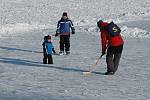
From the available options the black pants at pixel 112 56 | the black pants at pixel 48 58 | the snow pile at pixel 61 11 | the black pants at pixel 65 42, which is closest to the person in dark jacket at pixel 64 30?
the black pants at pixel 65 42

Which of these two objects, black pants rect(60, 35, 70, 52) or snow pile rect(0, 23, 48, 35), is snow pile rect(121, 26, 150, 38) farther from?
snow pile rect(0, 23, 48, 35)

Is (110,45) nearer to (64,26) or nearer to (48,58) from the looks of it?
(48,58)

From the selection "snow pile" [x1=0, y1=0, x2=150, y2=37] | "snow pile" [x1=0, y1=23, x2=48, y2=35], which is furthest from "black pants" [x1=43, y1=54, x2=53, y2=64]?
"snow pile" [x1=0, y1=23, x2=48, y2=35]

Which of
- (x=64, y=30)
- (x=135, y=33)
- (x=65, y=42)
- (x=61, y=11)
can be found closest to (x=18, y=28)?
(x=135, y=33)

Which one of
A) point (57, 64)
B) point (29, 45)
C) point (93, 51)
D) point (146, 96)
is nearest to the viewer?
point (146, 96)

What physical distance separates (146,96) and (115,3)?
136 ft

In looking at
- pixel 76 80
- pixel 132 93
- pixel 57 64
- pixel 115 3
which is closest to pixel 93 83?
pixel 76 80

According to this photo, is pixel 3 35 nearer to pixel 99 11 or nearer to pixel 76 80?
pixel 76 80

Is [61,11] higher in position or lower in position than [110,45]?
lower

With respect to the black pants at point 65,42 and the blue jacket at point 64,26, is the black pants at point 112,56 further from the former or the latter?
the black pants at point 65,42

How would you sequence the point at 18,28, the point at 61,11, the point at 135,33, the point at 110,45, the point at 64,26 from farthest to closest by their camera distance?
the point at 61,11 < the point at 18,28 < the point at 135,33 < the point at 64,26 < the point at 110,45

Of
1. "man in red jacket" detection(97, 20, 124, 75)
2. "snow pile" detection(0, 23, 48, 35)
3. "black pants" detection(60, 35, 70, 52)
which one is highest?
"man in red jacket" detection(97, 20, 124, 75)

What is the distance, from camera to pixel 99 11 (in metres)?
43.0

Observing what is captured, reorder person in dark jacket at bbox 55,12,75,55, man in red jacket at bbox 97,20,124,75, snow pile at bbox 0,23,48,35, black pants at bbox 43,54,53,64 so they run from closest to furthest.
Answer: man in red jacket at bbox 97,20,124,75
black pants at bbox 43,54,53,64
person in dark jacket at bbox 55,12,75,55
snow pile at bbox 0,23,48,35
